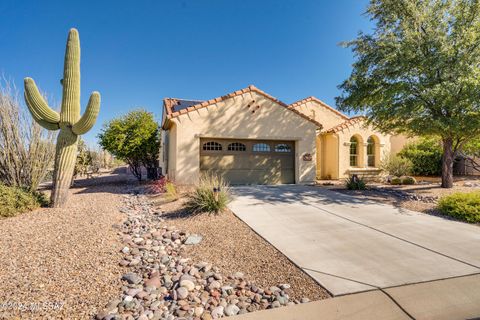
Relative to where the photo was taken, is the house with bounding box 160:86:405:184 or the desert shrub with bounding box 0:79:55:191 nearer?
the desert shrub with bounding box 0:79:55:191

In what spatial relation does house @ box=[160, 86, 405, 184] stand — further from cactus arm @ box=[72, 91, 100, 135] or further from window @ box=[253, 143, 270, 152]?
cactus arm @ box=[72, 91, 100, 135]

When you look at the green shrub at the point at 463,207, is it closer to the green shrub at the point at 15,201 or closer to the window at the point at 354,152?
the window at the point at 354,152

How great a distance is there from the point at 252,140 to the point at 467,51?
8.88 meters

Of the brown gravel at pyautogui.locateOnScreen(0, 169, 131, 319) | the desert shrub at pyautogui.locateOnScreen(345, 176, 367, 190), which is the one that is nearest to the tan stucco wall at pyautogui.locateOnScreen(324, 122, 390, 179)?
the desert shrub at pyautogui.locateOnScreen(345, 176, 367, 190)

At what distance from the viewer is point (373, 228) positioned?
5.30m

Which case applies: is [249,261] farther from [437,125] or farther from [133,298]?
[437,125]

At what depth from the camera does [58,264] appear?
3643mm

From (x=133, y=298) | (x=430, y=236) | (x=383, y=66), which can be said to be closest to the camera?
(x=133, y=298)

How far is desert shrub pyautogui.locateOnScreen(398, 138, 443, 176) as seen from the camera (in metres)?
15.5

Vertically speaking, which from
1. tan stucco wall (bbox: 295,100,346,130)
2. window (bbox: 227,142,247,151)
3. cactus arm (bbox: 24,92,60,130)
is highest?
tan stucco wall (bbox: 295,100,346,130)

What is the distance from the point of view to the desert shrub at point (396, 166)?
14.4 meters

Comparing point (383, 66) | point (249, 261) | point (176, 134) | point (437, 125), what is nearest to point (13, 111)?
point (176, 134)

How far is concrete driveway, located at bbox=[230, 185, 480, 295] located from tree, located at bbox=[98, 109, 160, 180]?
7824 millimetres

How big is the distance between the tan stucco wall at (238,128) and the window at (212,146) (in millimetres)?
539
